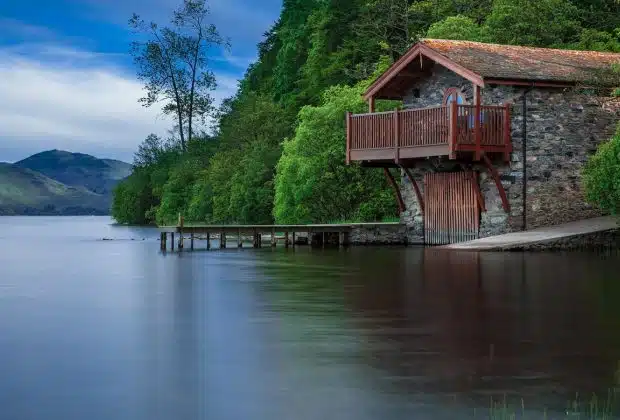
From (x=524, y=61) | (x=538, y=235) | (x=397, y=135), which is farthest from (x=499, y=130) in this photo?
(x=538, y=235)

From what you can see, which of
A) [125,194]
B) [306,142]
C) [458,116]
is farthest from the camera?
[125,194]

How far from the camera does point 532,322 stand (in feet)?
46.1

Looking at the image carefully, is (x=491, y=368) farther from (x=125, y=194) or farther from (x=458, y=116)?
(x=125, y=194)

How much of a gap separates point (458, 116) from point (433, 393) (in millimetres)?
22649

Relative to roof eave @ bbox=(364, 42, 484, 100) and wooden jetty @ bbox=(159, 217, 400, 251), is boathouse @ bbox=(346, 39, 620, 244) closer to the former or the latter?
roof eave @ bbox=(364, 42, 484, 100)

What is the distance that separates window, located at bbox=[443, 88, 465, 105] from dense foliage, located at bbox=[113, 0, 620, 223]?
678 centimetres

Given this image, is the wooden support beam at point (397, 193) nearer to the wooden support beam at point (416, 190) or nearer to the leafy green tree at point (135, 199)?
the wooden support beam at point (416, 190)

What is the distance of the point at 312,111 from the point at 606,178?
15.3 m

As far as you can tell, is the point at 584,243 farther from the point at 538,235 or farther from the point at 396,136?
the point at 396,136

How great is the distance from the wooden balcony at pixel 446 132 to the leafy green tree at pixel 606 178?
121 inches

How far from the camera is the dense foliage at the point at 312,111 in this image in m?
40.7

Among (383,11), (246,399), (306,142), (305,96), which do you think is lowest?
(246,399)

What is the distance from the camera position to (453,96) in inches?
1316

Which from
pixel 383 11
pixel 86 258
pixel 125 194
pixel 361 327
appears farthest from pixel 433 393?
pixel 125 194
